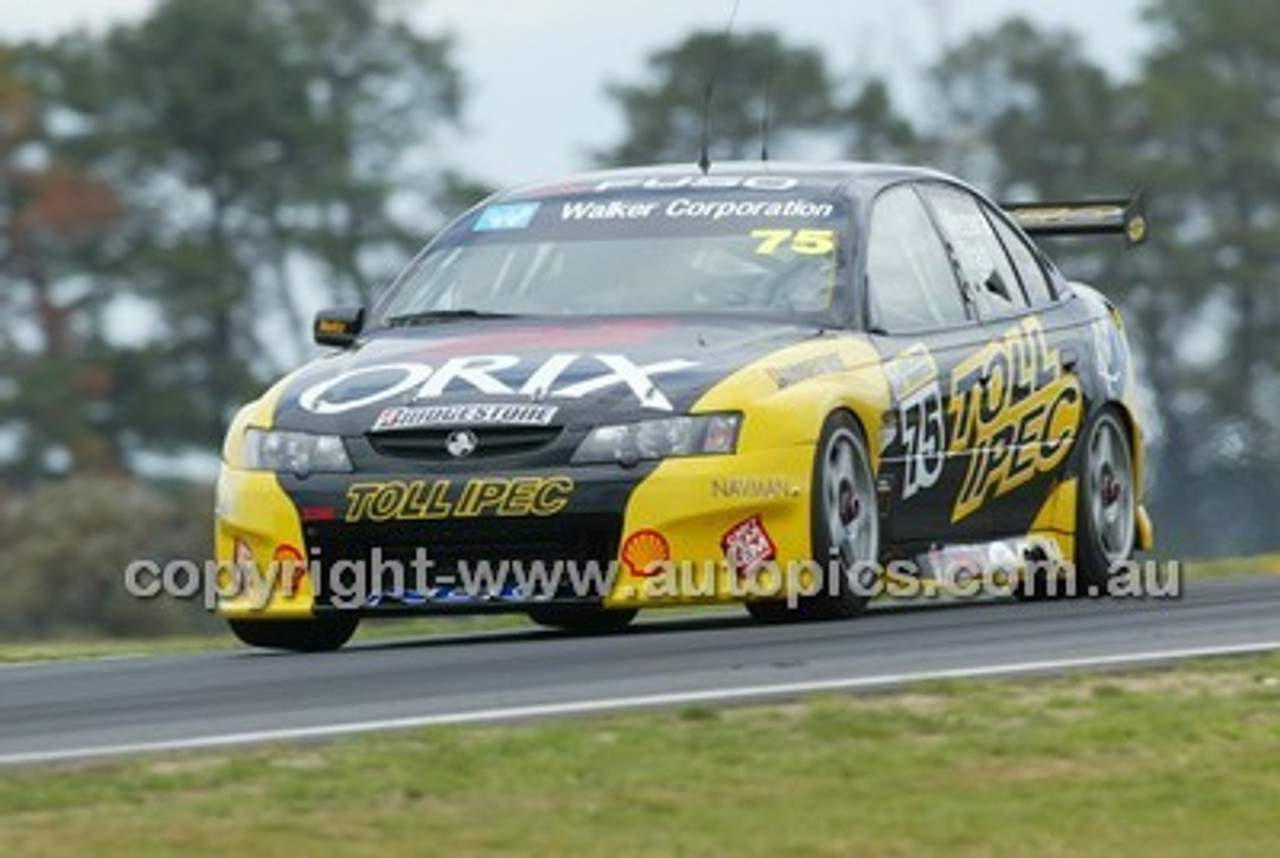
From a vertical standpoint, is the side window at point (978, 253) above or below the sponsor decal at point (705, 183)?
below

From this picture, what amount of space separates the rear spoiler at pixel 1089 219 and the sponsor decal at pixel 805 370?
325 cm

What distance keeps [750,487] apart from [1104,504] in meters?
2.96

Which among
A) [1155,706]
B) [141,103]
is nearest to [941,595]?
Result: [1155,706]

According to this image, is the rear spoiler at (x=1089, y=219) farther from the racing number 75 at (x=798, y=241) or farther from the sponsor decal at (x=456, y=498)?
the sponsor decal at (x=456, y=498)

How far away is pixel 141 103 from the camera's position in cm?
7425

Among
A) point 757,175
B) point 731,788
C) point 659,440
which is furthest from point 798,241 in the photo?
point 731,788

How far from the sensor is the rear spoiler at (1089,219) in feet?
52.4

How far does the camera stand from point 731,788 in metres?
8.59

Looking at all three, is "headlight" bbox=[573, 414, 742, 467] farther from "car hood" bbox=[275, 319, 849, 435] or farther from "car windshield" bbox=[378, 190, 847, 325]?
"car windshield" bbox=[378, 190, 847, 325]

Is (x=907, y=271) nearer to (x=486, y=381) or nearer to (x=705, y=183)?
(x=705, y=183)

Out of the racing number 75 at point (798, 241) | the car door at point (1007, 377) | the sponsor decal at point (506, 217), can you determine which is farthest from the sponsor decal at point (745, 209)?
the car door at point (1007, 377)

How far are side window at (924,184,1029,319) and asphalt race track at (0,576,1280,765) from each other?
51.0 inches

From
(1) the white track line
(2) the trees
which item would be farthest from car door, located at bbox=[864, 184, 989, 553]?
(2) the trees

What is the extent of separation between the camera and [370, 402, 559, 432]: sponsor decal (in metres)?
12.2
